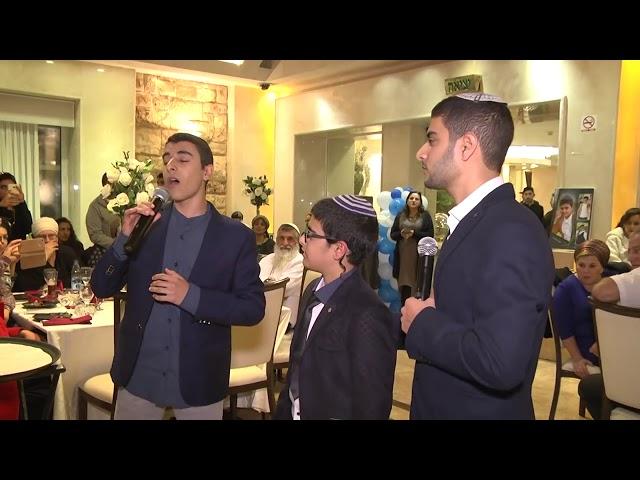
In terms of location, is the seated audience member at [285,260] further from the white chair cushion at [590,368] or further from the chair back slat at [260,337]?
the white chair cushion at [590,368]

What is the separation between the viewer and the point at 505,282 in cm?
118

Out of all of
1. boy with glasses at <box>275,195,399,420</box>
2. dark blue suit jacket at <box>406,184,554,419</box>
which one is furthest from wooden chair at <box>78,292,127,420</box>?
dark blue suit jacket at <box>406,184,554,419</box>

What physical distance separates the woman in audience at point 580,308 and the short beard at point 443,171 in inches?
112

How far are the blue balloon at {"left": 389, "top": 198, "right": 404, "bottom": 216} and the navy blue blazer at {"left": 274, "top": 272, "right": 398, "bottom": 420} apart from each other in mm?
6461

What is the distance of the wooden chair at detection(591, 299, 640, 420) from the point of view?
2846 mm

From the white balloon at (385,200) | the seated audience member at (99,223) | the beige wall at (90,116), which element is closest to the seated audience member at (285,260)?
the seated audience member at (99,223)

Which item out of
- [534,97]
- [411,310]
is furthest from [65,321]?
[534,97]

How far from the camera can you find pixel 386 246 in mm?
7949

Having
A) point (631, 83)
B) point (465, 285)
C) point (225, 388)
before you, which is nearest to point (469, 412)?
point (465, 285)

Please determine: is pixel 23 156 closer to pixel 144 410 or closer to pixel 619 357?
pixel 144 410

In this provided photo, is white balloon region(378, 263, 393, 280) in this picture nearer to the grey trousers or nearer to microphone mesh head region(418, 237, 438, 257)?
the grey trousers

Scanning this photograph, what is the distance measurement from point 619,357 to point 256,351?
6.71 feet

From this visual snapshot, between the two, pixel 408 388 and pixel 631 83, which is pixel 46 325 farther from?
pixel 631 83

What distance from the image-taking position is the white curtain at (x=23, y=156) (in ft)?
29.6
